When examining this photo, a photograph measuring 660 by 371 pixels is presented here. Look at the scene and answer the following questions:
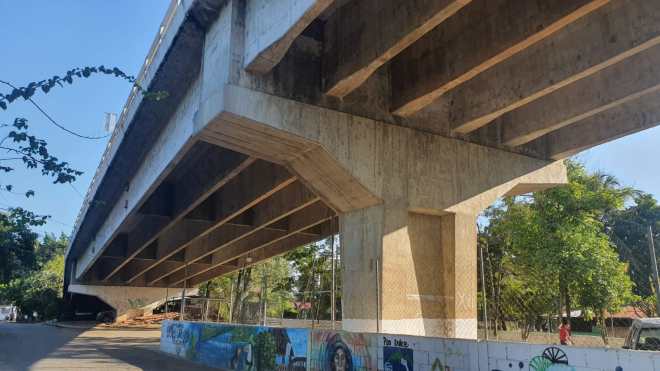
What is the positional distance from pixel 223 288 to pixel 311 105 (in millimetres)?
50784

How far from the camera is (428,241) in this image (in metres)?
12.0

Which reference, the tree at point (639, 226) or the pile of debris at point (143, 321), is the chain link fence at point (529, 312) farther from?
the pile of debris at point (143, 321)

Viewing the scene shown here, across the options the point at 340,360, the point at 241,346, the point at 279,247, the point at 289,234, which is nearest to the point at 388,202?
the point at 340,360

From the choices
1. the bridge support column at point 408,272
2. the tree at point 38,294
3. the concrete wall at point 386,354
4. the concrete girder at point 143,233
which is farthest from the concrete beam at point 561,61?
the tree at point 38,294

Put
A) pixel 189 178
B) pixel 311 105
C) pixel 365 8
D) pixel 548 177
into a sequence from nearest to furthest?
pixel 365 8, pixel 311 105, pixel 548 177, pixel 189 178

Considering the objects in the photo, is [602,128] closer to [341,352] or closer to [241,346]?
[341,352]

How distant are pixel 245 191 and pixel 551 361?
41.3 ft

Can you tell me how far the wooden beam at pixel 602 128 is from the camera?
1184cm

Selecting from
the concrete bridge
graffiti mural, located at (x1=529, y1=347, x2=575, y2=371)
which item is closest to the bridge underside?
the concrete bridge

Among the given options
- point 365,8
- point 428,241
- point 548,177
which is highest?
point 365,8

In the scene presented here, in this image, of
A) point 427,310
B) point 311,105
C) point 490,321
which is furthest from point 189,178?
point 490,321

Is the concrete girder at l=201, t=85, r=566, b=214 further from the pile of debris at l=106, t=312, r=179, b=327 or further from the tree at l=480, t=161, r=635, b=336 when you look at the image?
the pile of debris at l=106, t=312, r=179, b=327

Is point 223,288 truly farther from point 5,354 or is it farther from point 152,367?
point 152,367

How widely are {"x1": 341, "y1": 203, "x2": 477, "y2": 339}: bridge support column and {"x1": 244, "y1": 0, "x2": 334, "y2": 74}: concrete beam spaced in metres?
3.88
